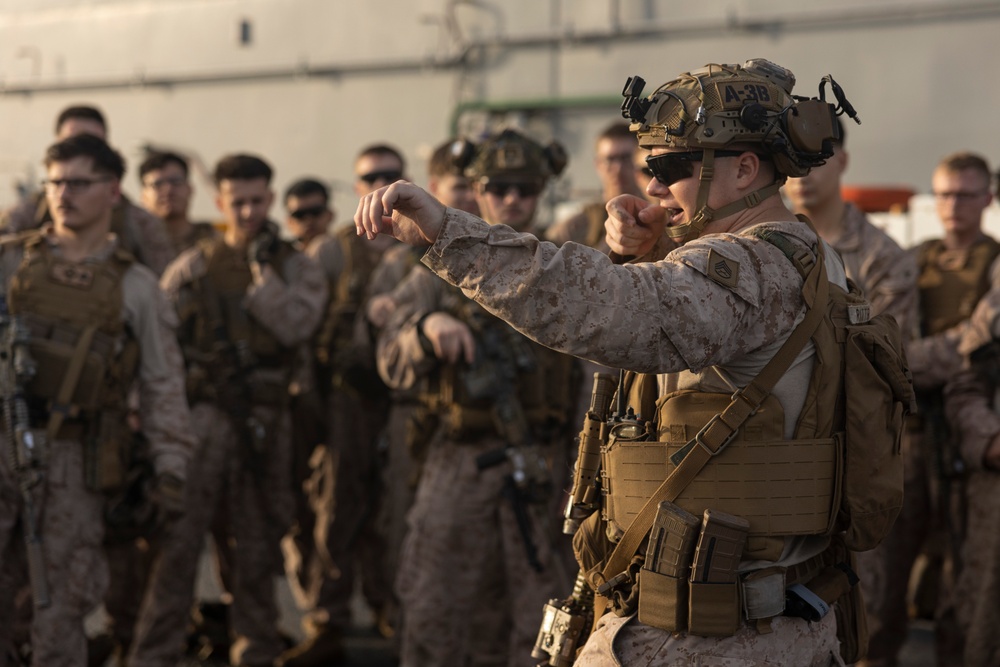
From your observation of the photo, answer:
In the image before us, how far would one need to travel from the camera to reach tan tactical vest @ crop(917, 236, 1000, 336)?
18.9 feet

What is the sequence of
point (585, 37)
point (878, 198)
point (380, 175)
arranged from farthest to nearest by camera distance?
point (585, 37) < point (878, 198) < point (380, 175)

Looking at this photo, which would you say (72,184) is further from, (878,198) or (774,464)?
(878,198)

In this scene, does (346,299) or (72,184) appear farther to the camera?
(346,299)

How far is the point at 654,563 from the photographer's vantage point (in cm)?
276

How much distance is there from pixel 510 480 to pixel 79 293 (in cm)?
171

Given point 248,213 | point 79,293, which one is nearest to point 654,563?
point 79,293

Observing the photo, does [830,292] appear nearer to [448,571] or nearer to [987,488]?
[448,571]

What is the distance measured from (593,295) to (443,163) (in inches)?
143

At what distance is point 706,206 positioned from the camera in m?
2.85

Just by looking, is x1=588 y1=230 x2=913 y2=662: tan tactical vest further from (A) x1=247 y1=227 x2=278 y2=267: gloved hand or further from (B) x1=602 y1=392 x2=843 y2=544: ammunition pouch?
(A) x1=247 y1=227 x2=278 y2=267: gloved hand

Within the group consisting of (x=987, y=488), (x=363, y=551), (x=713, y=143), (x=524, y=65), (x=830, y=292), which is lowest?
(x=363, y=551)

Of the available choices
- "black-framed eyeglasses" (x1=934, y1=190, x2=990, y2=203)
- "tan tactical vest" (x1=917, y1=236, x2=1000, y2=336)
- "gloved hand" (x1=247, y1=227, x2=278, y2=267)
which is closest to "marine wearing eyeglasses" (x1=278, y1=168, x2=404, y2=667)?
"gloved hand" (x1=247, y1=227, x2=278, y2=267)

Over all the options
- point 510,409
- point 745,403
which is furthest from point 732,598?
point 510,409

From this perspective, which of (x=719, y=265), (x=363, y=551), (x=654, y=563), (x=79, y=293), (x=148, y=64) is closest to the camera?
(x=719, y=265)
